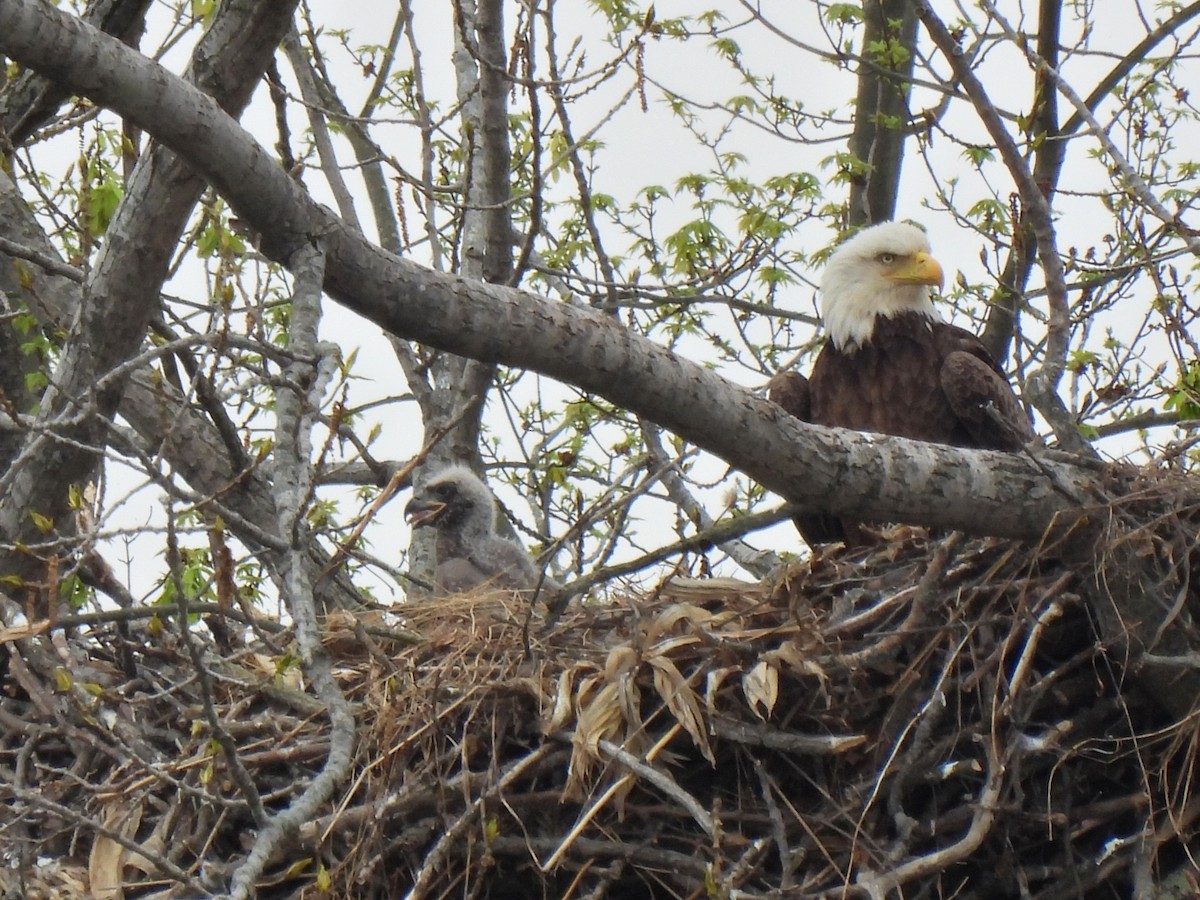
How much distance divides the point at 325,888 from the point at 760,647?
4.56 feet

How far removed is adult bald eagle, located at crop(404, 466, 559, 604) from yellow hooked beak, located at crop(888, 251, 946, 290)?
1954 mm

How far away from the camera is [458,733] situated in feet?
14.4

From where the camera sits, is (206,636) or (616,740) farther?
(206,636)

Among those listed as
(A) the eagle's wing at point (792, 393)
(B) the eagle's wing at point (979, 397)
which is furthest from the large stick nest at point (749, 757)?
(A) the eagle's wing at point (792, 393)

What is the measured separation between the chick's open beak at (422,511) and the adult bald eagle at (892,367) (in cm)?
151

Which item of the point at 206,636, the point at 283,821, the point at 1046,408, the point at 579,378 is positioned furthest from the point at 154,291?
the point at 1046,408

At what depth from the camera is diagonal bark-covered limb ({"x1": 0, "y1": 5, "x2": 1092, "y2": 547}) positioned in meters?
3.02

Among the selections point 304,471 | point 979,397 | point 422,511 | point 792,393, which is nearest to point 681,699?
point 304,471

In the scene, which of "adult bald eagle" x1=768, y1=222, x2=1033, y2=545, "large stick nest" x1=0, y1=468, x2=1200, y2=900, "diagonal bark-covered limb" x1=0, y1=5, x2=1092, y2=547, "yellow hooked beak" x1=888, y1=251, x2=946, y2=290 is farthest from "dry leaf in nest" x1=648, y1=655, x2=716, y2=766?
"yellow hooked beak" x1=888, y1=251, x2=946, y2=290

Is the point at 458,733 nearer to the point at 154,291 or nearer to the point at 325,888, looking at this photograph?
the point at 325,888

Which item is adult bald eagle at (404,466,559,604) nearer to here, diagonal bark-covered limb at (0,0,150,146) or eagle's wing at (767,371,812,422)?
eagle's wing at (767,371,812,422)

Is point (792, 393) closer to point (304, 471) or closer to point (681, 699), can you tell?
point (681, 699)

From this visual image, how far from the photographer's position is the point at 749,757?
13.8ft

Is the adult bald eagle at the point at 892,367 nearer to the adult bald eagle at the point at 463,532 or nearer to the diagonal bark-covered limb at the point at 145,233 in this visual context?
the adult bald eagle at the point at 463,532
